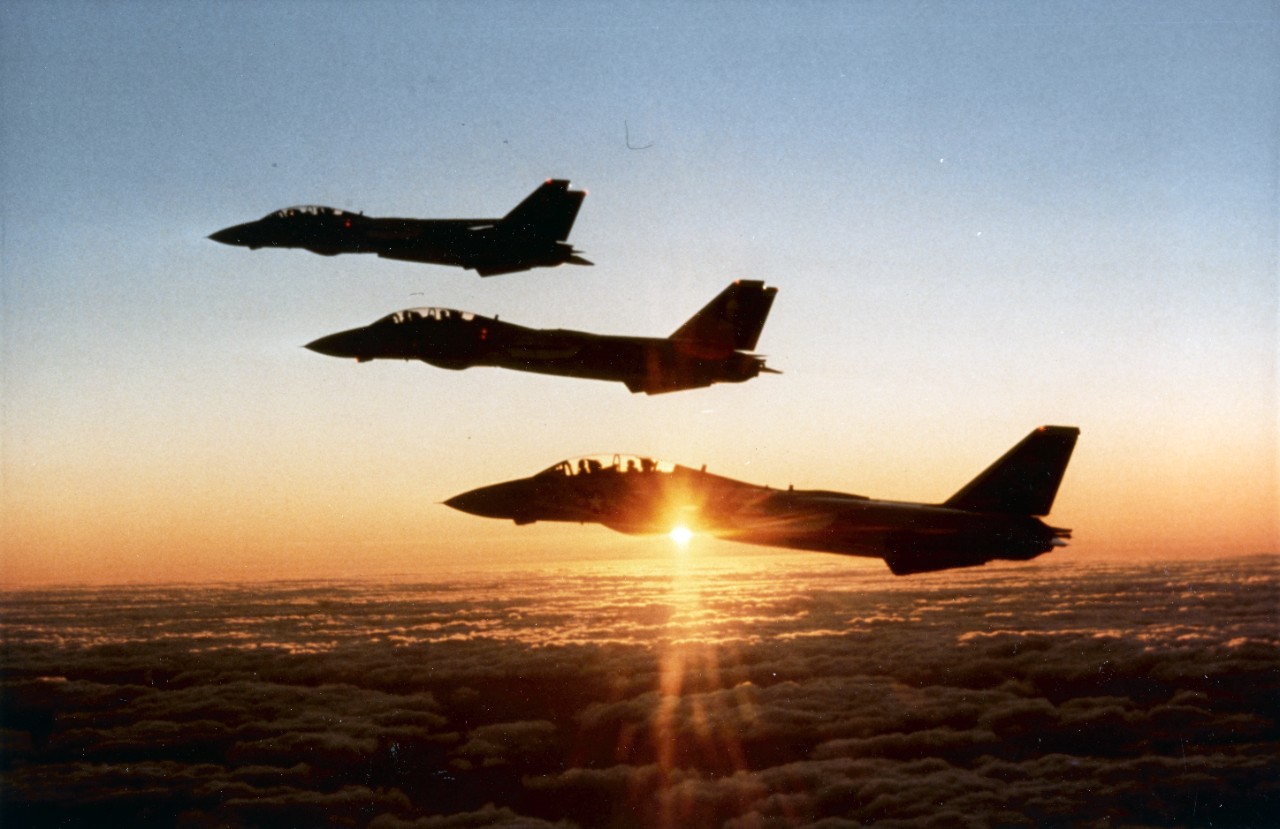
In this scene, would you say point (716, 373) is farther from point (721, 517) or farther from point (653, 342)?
point (721, 517)

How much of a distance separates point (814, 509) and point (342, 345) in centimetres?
2004

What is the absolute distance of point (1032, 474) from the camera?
119 feet

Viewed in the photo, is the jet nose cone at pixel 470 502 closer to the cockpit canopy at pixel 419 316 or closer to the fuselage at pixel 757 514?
the fuselage at pixel 757 514

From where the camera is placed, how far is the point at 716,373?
125ft

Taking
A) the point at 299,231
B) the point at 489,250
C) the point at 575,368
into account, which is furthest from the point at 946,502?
the point at 299,231

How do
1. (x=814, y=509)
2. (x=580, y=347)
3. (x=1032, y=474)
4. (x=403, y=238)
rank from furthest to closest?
(x=403, y=238) → (x=580, y=347) → (x=1032, y=474) → (x=814, y=509)

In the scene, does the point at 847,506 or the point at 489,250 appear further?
the point at 489,250

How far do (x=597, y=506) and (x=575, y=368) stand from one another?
6.16 m

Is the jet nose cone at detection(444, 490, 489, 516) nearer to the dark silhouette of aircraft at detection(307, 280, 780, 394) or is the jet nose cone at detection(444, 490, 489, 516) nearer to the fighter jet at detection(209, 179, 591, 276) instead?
the dark silhouette of aircraft at detection(307, 280, 780, 394)

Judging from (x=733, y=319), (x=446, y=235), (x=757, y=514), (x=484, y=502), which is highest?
(x=446, y=235)

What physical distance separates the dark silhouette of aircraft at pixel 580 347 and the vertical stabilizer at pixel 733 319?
0.04 m

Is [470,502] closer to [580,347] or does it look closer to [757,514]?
[580,347]

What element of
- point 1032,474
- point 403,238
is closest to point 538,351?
point 403,238

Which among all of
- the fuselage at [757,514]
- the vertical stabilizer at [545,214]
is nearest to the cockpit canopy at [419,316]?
the vertical stabilizer at [545,214]
